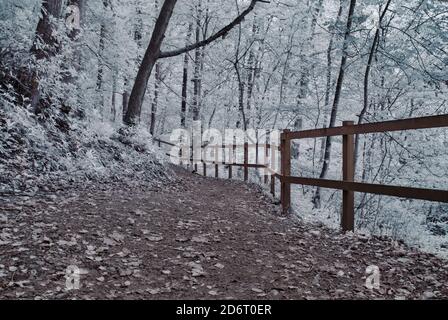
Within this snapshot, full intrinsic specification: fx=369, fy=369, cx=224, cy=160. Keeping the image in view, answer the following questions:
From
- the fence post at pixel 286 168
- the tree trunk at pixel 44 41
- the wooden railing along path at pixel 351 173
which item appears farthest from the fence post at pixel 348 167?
the tree trunk at pixel 44 41

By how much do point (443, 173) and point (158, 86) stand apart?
57.2 feet

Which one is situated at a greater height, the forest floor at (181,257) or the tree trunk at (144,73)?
the tree trunk at (144,73)

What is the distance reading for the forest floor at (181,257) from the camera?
3273mm

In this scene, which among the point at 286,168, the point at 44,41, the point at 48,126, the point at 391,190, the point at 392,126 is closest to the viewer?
the point at 391,190

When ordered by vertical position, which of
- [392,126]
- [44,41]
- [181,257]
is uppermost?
[44,41]

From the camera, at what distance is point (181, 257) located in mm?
4086

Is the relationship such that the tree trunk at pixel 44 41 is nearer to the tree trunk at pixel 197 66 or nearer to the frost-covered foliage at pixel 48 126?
the frost-covered foliage at pixel 48 126

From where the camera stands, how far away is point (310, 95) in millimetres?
18781

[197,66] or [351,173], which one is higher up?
[197,66]

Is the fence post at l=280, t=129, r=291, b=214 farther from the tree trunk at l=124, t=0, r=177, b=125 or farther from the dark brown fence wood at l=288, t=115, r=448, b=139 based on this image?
the tree trunk at l=124, t=0, r=177, b=125

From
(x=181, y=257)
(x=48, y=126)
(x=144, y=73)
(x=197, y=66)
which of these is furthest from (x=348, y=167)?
(x=197, y=66)

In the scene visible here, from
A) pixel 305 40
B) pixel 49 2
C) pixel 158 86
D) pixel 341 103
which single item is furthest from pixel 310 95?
pixel 49 2

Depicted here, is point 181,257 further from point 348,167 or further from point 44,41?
point 44,41

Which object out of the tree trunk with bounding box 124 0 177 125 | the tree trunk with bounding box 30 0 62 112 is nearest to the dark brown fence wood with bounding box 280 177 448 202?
the tree trunk with bounding box 30 0 62 112
